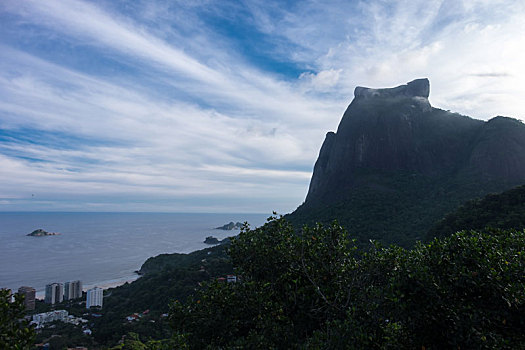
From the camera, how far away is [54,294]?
43469 mm

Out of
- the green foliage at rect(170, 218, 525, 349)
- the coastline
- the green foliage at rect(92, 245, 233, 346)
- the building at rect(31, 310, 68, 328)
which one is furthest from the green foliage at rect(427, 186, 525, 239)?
the coastline

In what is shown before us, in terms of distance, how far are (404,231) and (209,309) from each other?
39183mm

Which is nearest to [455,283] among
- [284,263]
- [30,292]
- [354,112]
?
[284,263]

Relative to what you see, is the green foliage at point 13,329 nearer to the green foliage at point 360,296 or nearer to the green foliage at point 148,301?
the green foliage at point 360,296

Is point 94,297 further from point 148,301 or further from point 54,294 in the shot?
point 148,301

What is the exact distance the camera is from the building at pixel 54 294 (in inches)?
1693

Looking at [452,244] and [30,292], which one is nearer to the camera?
[452,244]

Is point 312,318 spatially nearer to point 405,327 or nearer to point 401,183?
point 405,327

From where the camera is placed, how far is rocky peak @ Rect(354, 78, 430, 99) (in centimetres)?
7469

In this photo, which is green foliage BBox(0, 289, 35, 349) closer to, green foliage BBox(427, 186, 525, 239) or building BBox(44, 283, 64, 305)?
green foliage BBox(427, 186, 525, 239)

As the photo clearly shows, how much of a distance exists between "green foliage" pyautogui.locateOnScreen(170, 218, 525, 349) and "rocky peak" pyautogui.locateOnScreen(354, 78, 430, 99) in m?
75.6

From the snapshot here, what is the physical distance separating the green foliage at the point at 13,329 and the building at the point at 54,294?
48.1 metres

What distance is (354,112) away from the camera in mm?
74312

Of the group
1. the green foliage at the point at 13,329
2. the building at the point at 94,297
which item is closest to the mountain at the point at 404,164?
the building at the point at 94,297
